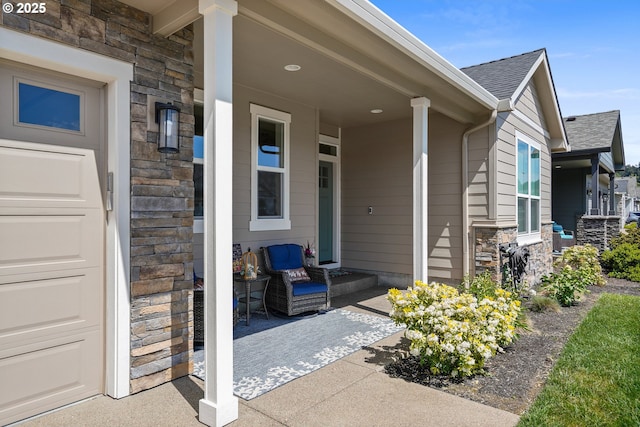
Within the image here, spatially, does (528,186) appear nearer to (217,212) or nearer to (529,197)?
(529,197)

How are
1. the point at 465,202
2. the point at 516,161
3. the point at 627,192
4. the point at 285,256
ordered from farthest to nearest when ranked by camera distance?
the point at 627,192 < the point at 516,161 < the point at 465,202 < the point at 285,256

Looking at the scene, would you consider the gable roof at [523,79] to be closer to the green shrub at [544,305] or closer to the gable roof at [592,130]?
the gable roof at [592,130]

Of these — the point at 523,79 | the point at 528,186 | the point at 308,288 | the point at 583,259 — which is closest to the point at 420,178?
the point at 308,288

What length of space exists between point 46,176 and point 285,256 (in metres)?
3.20

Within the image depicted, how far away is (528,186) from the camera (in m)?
7.57

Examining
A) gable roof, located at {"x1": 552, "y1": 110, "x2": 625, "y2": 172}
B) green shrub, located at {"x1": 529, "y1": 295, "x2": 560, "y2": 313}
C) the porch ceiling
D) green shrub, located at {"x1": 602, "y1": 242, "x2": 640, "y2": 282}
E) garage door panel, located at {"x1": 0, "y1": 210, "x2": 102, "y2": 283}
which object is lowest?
green shrub, located at {"x1": 529, "y1": 295, "x2": 560, "y2": 313}

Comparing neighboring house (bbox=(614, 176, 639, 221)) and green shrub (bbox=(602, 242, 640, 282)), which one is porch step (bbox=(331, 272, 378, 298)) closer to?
green shrub (bbox=(602, 242, 640, 282))

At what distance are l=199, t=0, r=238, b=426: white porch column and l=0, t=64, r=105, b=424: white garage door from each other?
920 millimetres

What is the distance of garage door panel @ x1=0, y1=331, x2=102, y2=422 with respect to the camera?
2.54 metres

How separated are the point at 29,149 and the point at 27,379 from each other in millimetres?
1456

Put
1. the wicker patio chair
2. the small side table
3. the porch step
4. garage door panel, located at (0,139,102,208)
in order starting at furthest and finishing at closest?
the porch step → the wicker patio chair → the small side table → garage door panel, located at (0,139,102,208)

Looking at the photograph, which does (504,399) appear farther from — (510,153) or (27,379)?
(510,153)

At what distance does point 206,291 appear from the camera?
267cm

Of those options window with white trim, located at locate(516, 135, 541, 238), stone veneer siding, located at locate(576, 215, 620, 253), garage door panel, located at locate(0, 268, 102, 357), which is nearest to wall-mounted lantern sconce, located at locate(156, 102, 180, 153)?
garage door panel, located at locate(0, 268, 102, 357)
